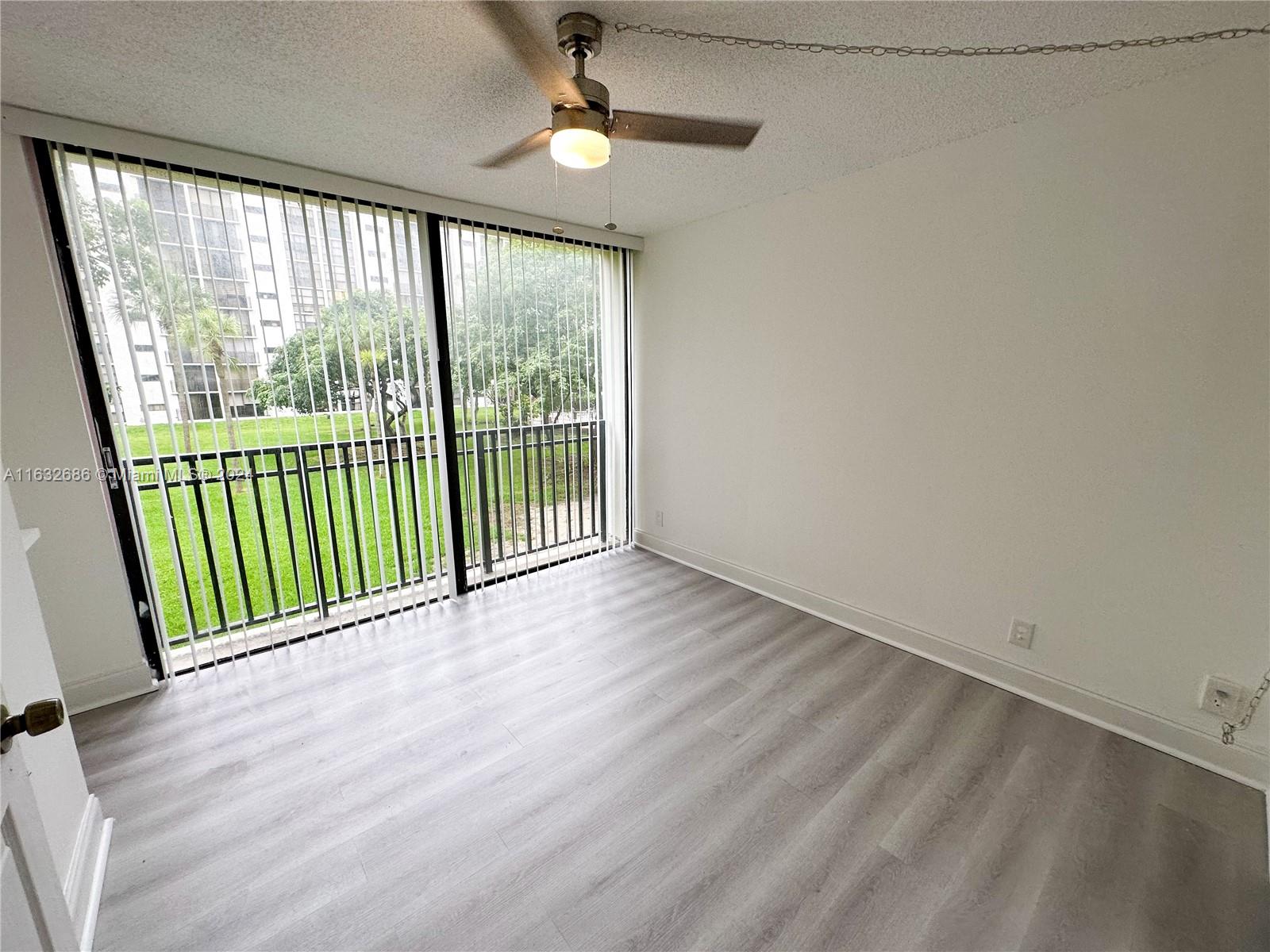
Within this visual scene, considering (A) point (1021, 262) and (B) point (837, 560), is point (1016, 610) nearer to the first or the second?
(B) point (837, 560)

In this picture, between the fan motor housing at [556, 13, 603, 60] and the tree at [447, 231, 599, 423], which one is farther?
the tree at [447, 231, 599, 423]

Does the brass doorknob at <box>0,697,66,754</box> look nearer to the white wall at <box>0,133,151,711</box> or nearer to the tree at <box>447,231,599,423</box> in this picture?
the white wall at <box>0,133,151,711</box>

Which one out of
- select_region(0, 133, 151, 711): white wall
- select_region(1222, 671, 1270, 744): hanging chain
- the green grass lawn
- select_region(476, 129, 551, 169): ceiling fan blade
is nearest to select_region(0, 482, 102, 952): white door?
select_region(0, 133, 151, 711): white wall

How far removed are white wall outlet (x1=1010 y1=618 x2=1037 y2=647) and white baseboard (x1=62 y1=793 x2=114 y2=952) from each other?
3158 millimetres

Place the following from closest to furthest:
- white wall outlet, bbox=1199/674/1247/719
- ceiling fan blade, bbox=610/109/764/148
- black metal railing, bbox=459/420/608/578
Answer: ceiling fan blade, bbox=610/109/764/148
white wall outlet, bbox=1199/674/1247/719
black metal railing, bbox=459/420/608/578

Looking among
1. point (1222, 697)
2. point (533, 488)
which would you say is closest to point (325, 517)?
point (533, 488)

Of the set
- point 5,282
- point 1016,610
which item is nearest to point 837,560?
point 1016,610

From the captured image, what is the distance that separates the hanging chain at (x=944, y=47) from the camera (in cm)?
143

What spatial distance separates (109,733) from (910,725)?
3205 mm

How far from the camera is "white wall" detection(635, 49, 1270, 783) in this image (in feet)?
5.40

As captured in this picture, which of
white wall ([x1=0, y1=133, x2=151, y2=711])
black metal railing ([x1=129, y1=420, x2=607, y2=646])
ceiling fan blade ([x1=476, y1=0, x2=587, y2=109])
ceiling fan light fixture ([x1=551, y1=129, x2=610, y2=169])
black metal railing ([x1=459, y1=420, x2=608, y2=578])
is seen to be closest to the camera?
ceiling fan blade ([x1=476, y1=0, x2=587, y2=109])

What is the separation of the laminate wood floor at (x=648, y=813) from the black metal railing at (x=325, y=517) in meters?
0.45

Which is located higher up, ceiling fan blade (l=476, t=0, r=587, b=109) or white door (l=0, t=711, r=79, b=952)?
ceiling fan blade (l=476, t=0, r=587, b=109)

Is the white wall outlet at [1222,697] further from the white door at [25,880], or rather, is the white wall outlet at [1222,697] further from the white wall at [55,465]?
the white wall at [55,465]
